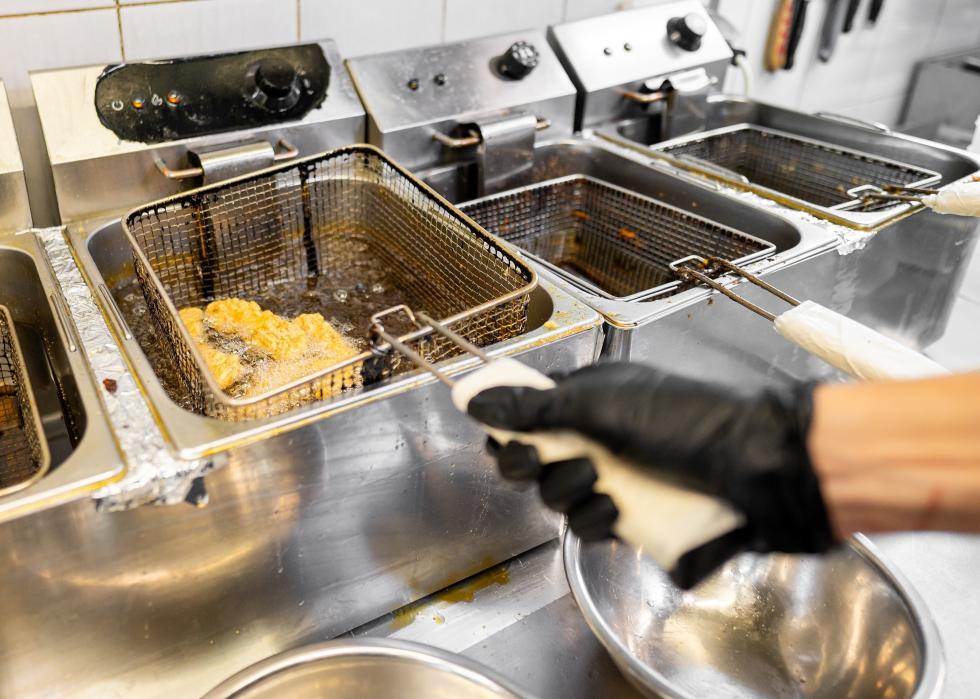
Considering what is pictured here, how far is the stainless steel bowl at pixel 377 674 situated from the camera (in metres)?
0.89

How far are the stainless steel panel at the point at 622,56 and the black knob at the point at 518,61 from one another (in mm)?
144

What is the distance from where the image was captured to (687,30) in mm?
1848

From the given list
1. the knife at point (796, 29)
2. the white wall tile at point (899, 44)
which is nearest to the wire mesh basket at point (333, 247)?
the knife at point (796, 29)

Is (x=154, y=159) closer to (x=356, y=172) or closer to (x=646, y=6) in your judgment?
(x=356, y=172)

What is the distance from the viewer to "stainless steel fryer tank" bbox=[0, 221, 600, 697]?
83 cm

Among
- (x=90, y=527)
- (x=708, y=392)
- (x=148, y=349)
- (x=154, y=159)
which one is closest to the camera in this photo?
(x=708, y=392)

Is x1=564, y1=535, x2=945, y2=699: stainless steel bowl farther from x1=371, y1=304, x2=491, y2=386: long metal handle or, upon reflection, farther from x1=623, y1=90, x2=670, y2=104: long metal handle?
x1=623, y1=90, x2=670, y2=104: long metal handle

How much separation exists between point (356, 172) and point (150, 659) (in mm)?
800

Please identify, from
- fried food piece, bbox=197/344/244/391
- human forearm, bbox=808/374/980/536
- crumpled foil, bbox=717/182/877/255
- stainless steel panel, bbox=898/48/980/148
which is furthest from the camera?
stainless steel panel, bbox=898/48/980/148

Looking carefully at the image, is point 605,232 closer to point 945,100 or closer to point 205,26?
point 205,26

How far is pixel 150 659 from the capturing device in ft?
3.03

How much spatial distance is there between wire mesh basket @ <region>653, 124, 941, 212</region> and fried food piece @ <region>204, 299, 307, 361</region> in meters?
0.96

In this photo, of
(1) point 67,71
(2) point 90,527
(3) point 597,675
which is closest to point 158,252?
(1) point 67,71

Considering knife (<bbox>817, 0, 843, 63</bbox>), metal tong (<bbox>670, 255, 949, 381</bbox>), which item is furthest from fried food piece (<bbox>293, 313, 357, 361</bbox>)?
knife (<bbox>817, 0, 843, 63</bbox>)
